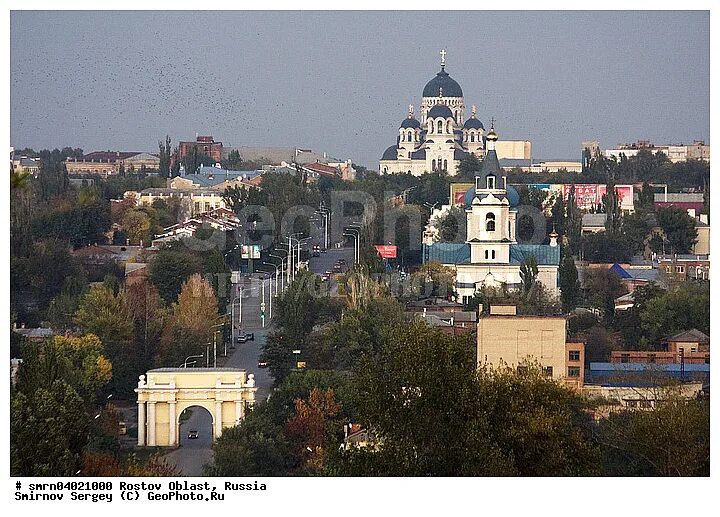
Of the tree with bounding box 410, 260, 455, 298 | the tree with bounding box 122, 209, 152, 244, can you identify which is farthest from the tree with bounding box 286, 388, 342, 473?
the tree with bounding box 122, 209, 152, 244

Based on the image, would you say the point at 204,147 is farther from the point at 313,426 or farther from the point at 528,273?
the point at 313,426

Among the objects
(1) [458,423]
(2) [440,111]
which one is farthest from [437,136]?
(1) [458,423]

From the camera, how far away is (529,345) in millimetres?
10844

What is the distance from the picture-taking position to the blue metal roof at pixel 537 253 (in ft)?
58.4

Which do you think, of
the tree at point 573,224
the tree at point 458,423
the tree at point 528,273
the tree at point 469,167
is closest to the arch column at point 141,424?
the tree at point 458,423

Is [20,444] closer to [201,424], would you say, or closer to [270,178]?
[201,424]

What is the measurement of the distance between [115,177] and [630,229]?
19.5ft

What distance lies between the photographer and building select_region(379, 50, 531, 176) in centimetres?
1766

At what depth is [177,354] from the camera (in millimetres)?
13172

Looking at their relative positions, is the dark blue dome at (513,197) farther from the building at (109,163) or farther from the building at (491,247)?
the building at (109,163)

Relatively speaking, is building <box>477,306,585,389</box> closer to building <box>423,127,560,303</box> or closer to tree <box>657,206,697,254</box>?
building <box>423,127,560,303</box>

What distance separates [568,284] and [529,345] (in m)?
6.03

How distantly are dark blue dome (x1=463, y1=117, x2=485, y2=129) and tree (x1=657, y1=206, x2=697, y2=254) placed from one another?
2.26 meters
